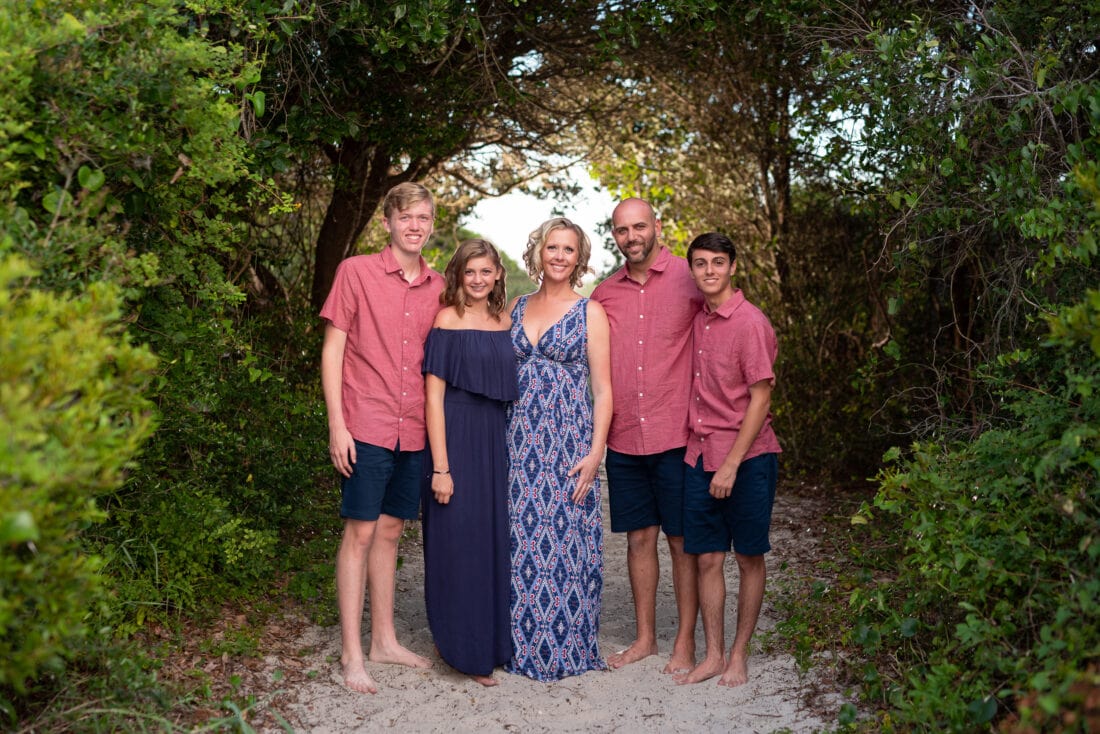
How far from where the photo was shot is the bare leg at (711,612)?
14.3 ft

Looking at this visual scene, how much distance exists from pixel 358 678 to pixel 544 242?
203cm

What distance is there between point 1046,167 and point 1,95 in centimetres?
381

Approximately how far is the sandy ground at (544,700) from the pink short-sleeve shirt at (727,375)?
0.95m

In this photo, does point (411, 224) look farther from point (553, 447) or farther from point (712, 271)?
point (712, 271)

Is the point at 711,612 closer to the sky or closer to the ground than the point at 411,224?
closer to the ground

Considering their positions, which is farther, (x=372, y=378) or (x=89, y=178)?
(x=372, y=378)

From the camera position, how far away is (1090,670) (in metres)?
2.58

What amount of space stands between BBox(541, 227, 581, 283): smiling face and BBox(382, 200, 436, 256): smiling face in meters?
0.51

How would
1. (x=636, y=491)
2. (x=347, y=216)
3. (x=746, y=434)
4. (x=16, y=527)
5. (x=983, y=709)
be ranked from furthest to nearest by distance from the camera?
(x=347, y=216), (x=636, y=491), (x=746, y=434), (x=983, y=709), (x=16, y=527)

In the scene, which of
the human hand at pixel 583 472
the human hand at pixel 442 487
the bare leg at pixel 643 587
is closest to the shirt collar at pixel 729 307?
the human hand at pixel 583 472

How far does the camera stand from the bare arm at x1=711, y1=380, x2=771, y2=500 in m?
4.09

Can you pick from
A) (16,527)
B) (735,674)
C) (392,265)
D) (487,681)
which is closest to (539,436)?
(392,265)

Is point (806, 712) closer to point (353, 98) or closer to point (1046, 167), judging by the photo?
point (1046, 167)

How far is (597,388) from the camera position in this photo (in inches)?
174
